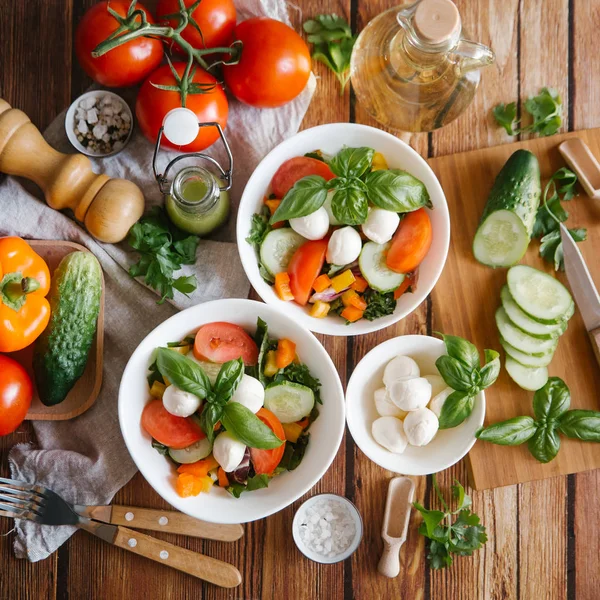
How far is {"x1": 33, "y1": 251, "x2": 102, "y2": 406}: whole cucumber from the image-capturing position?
5.64ft

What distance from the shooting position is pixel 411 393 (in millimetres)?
1630

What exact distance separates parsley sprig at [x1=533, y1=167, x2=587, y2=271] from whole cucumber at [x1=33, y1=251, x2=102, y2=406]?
1.27m

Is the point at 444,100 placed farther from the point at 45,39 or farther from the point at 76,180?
the point at 45,39

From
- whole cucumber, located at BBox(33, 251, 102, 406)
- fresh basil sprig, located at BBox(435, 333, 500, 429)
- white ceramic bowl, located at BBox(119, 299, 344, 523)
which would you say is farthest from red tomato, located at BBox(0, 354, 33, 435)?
fresh basil sprig, located at BBox(435, 333, 500, 429)

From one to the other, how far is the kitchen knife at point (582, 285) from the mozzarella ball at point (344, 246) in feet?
2.08

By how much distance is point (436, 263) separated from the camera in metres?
1.65

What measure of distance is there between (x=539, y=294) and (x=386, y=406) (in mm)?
543

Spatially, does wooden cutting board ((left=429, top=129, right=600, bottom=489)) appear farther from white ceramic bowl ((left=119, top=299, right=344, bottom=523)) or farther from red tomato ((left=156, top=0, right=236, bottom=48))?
red tomato ((left=156, top=0, right=236, bottom=48))

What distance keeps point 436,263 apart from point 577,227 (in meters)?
0.54

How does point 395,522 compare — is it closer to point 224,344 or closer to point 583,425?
point 583,425

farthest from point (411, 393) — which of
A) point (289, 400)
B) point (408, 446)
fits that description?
point (289, 400)

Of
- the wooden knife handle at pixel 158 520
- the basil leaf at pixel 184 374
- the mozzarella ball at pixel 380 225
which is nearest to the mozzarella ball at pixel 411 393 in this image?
the mozzarella ball at pixel 380 225

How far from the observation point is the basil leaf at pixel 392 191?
1568 millimetres

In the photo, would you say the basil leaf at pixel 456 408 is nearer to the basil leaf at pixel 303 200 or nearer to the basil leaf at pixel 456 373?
the basil leaf at pixel 456 373
